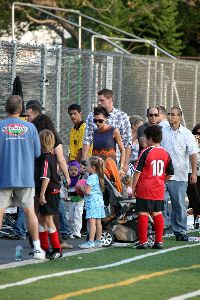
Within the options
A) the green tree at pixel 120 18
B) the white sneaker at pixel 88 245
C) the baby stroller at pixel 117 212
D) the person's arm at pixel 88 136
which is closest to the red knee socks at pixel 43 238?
the white sneaker at pixel 88 245

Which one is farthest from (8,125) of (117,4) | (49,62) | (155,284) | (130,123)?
(117,4)

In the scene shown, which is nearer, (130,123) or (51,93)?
(130,123)

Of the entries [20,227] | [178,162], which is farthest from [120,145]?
[20,227]

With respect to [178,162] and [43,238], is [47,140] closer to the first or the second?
[43,238]

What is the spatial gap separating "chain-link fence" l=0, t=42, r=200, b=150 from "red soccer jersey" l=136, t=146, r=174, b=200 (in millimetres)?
→ 5511

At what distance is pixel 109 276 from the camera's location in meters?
14.4

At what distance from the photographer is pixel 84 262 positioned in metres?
16.1

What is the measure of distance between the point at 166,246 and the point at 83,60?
809cm

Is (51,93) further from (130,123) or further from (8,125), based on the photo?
(8,125)

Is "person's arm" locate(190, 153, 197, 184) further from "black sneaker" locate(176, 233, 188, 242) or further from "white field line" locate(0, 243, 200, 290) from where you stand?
"white field line" locate(0, 243, 200, 290)

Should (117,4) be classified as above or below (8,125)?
above

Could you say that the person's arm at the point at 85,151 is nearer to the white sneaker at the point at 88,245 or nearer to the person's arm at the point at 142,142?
the person's arm at the point at 142,142

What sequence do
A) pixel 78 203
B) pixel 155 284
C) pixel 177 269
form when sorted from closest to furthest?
pixel 155 284
pixel 177 269
pixel 78 203

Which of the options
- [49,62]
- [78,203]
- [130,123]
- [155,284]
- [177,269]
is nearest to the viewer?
[155,284]
